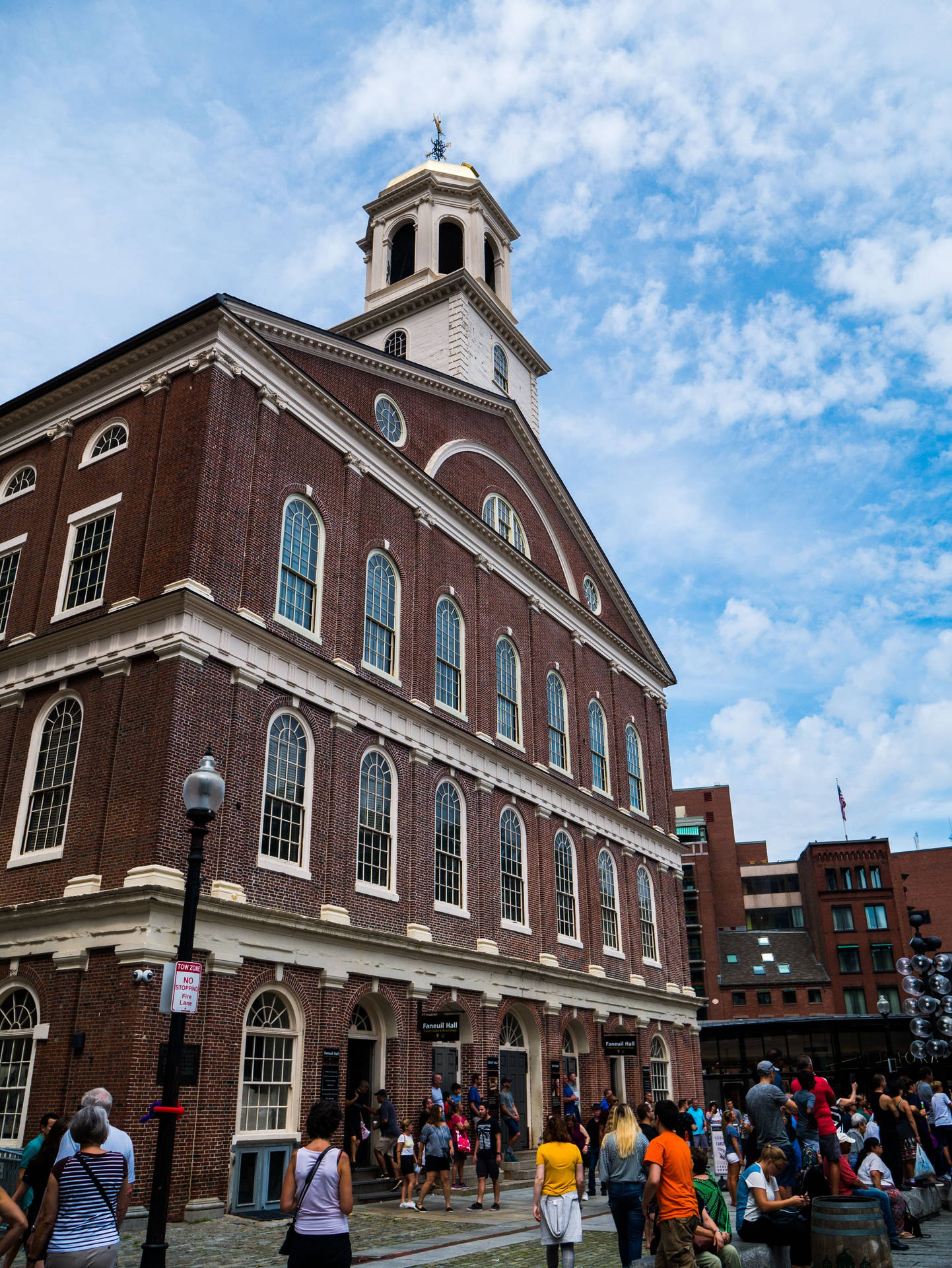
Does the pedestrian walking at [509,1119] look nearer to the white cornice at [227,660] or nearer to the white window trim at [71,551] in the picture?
the white cornice at [227,660]

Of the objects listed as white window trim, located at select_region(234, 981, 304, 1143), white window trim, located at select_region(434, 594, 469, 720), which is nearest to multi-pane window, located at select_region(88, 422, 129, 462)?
white window trim, located at select_region(434, 594, 469, 720)

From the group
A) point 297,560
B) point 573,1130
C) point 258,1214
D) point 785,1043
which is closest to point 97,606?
→ point 297,560

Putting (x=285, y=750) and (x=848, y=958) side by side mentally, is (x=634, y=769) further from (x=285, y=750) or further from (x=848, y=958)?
(x=848, y=958)

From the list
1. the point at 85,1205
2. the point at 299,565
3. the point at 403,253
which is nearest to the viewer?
the point at 85,1205

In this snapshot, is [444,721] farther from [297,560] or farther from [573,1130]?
[573,1130]

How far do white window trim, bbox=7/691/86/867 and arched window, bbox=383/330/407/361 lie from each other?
21.7 m

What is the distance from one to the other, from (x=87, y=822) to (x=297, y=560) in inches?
272

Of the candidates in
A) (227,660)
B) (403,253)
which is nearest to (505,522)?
(403,253)

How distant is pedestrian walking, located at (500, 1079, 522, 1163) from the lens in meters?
21.4

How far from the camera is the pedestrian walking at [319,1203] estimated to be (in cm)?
664

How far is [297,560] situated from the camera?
74.3ft

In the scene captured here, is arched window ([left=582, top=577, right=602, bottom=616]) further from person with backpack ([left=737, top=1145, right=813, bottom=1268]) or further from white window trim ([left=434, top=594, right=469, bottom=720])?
person with backpack ([left=737, top=1145, right=813, bottom=1268])

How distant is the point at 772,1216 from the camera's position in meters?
9.53

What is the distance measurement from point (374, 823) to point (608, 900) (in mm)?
13326
